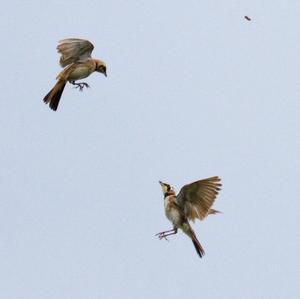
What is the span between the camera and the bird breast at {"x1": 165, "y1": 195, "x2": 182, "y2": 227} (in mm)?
20391

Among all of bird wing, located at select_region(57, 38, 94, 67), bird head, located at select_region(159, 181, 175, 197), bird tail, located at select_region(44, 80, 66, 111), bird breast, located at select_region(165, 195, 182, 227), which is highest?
bird wing, located at select_region(57, 38, 94, 67)

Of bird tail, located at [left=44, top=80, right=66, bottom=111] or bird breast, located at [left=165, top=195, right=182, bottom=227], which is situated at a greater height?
bird tail, located at [left=44, top=80, right=66, bottom=111]

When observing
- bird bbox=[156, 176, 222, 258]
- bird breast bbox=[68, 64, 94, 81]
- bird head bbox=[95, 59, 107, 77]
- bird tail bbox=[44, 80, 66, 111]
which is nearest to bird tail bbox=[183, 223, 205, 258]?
bird bbox=[156, 176, 222, 258]

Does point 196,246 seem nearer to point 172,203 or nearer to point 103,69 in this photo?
point 172,203

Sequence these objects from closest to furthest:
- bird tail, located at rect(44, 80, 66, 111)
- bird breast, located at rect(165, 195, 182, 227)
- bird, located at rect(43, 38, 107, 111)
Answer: bird breast, located at rect(165, 195, 182, 227) < bird tail, located at rect(44, 80, 66, 111) < bird, located at rect(43, 38, 107, 111)

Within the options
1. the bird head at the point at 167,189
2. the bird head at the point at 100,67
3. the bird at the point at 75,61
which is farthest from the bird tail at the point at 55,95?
the bird head at the point at 167,189

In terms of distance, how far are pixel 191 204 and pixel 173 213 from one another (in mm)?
571

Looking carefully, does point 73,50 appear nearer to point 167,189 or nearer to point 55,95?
point 55,95

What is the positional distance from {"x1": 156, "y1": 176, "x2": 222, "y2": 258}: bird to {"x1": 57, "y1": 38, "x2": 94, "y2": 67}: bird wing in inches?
126

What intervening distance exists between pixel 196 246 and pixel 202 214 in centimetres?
81

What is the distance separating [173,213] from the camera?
20.4 m

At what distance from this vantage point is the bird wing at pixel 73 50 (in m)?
21.9

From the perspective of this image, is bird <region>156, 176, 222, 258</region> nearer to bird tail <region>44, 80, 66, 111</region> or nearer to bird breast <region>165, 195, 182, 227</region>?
bird breast <region>165, 195, 182, 227</region>

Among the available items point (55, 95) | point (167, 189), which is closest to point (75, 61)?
point (55, 95)
